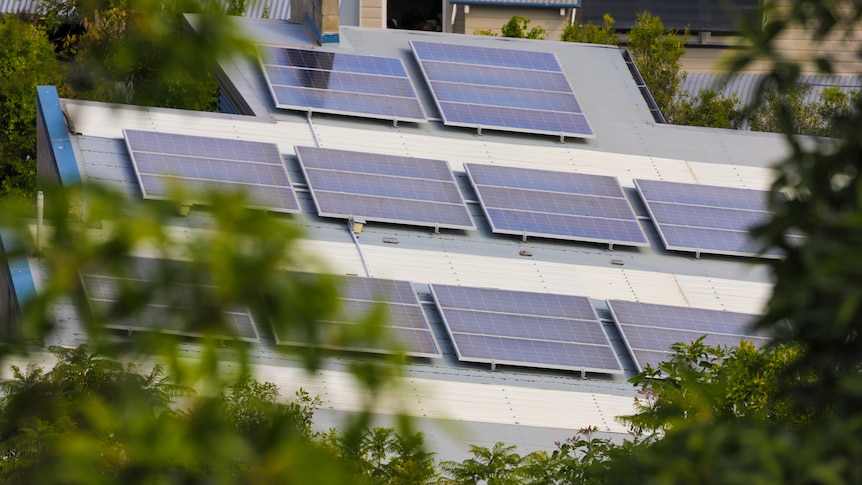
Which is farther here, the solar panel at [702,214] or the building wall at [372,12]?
the building wall at [372,12]

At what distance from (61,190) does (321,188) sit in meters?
22.4

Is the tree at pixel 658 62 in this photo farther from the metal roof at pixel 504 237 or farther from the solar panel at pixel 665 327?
the solar panel at pixel 665 327

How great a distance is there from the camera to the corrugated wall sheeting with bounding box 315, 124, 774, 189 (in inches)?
1104

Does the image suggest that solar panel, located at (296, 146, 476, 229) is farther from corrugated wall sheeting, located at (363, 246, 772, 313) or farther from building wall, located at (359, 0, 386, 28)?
building wall, located at (359, 0, 386, 28)

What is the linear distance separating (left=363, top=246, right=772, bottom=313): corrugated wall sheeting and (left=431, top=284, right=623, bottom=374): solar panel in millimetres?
679

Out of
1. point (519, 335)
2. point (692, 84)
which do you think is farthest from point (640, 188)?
point (692, 84)

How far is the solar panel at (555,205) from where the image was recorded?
26.1m

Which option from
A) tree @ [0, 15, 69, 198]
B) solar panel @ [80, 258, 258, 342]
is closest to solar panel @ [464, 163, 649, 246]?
tree @ [0, 15, 69, 198]

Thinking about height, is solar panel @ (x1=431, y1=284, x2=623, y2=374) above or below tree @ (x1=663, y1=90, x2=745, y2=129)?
below

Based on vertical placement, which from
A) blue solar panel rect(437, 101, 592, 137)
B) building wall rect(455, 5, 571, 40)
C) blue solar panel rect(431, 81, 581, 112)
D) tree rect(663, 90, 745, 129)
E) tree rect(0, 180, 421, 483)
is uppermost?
building wall rect(455, 5, 571, 40)

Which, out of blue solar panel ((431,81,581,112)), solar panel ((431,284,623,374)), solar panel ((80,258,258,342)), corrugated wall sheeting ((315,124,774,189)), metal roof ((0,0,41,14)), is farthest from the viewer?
metal roof ((0,0,41,14))

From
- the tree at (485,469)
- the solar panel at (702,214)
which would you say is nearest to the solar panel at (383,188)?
the solar panel at (702,214)

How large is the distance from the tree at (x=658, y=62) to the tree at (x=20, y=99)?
69.2 feet

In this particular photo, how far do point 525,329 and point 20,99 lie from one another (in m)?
28.8
